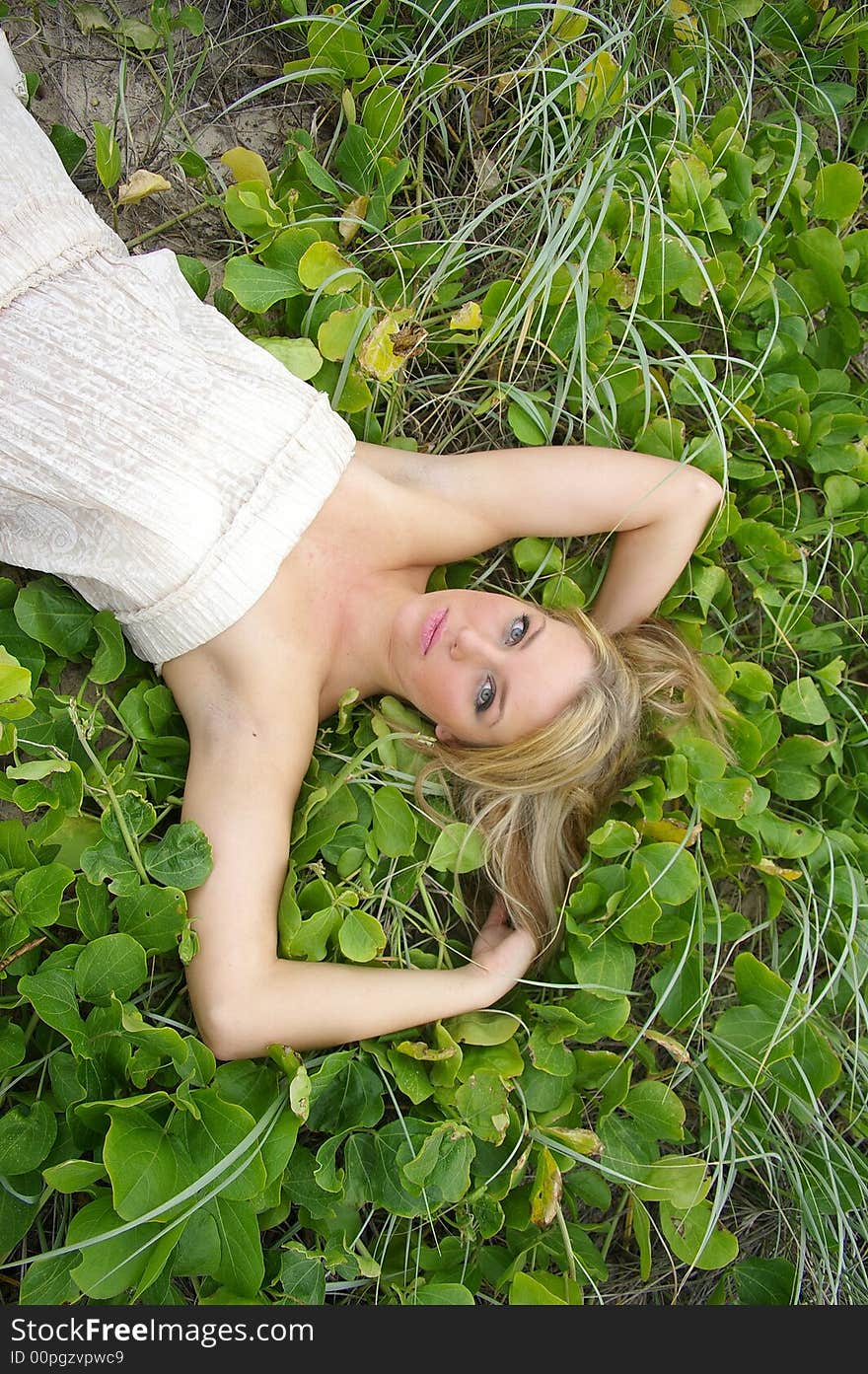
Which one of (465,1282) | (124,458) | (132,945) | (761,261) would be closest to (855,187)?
(761,261)

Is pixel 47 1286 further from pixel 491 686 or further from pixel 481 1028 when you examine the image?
pixel 491 686

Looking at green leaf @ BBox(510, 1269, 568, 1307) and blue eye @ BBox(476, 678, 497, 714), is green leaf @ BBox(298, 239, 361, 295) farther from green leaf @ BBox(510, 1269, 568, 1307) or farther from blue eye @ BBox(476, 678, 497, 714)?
green leaf @ BBox(510, 1269, 568, 1307)

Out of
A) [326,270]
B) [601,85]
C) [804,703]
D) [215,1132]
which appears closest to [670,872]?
[804,703]

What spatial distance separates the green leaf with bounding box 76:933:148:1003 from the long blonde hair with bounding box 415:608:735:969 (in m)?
0.70

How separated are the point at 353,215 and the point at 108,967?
5.73ft

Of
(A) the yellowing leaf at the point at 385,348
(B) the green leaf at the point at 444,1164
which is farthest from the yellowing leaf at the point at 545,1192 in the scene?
(A) the yellowing leaf at the point at 385,348

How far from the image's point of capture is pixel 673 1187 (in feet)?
6.94

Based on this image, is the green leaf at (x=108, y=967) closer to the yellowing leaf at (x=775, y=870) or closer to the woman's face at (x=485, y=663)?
the woman's face at (x=485, y=663)

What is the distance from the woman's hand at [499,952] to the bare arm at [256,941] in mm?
158

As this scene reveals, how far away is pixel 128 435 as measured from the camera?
1898 millimetres

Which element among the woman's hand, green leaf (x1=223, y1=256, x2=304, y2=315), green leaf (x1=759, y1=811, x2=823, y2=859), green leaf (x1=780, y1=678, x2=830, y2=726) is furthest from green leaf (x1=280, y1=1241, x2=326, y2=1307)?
green leaf (x1=223, y1=256, x2=304, y2=315)

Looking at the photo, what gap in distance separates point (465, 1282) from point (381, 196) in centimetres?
240

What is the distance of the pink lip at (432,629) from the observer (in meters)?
2.08

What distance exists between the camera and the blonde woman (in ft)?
6.23
